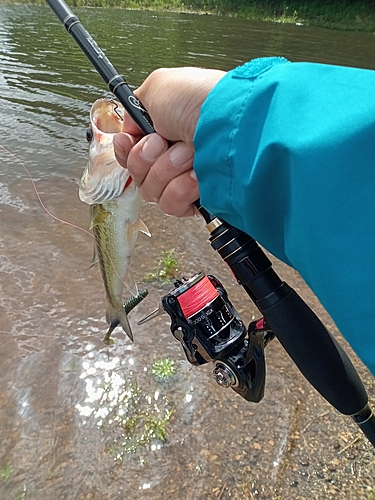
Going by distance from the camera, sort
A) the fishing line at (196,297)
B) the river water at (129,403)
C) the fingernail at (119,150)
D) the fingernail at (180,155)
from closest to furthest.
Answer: the fingernail at (180,155) < the fingernail at (119,150) < the fishing line at (196,297) < the river water at (129,403)

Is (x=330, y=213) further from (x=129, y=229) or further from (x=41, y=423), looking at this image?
(x=41, y=423)

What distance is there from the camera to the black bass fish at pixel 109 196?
2240 mm

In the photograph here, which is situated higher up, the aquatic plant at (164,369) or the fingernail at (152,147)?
the fingernail at (152,147)

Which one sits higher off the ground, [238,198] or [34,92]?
[238,198]

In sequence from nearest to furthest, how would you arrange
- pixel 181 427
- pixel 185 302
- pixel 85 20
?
1. pixel 185 302
2. pixel 181 427
3. pixel 85 20

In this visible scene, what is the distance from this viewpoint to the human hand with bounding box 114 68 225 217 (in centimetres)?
152

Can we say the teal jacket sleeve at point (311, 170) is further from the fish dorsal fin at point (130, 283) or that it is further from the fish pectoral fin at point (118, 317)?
the fish pectoral fin at point (118, 317)

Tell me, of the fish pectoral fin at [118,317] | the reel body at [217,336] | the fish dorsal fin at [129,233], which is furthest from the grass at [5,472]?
the fish dorsal fin at [129,233]

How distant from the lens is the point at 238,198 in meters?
1.23

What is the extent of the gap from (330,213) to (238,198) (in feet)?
1.03

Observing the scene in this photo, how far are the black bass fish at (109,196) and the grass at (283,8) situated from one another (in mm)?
29303

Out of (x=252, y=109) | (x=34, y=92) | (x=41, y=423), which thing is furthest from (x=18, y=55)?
(x=252, y=109)

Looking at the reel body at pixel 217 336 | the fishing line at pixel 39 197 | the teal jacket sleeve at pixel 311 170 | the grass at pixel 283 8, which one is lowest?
the grass at pixel 283 8

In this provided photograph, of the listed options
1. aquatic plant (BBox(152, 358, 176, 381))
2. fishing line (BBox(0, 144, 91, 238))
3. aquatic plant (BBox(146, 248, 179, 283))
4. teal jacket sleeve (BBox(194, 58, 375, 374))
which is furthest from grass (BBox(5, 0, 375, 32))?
teal jacket sleeve (BBox(194, 58, 375, 374))
